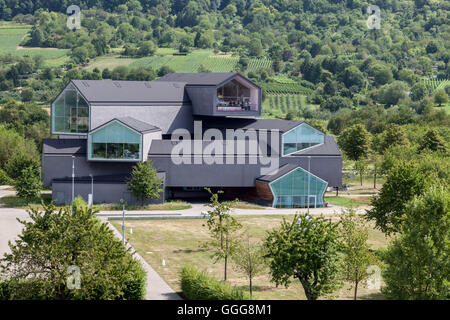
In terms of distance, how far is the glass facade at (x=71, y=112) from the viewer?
79.0 metres

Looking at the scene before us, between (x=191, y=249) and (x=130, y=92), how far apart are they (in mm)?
33497

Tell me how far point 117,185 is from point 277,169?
56.3ft

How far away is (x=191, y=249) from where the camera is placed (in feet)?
180

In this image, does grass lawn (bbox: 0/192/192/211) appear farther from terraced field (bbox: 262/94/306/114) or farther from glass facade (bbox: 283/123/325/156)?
terraced field (bbox: 262/94/306/114)

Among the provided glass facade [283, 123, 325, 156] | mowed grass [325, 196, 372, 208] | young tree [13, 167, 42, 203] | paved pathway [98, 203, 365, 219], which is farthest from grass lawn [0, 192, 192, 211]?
mowed grass [325, 196, 372, 208]

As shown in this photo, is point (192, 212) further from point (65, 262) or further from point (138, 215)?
point (65, 262)

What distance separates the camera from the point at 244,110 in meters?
88.2

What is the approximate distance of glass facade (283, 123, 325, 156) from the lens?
80.6 meters

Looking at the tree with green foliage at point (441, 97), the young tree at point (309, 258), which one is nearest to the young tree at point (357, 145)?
the young tree at point (309, 258)

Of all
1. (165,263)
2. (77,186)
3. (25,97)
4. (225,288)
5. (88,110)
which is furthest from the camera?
(25,97)

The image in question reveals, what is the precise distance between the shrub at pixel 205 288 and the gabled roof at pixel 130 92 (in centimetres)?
4320

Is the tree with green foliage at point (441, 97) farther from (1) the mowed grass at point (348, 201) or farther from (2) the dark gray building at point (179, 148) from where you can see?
(1) the mowed grass at point (348, 201)
